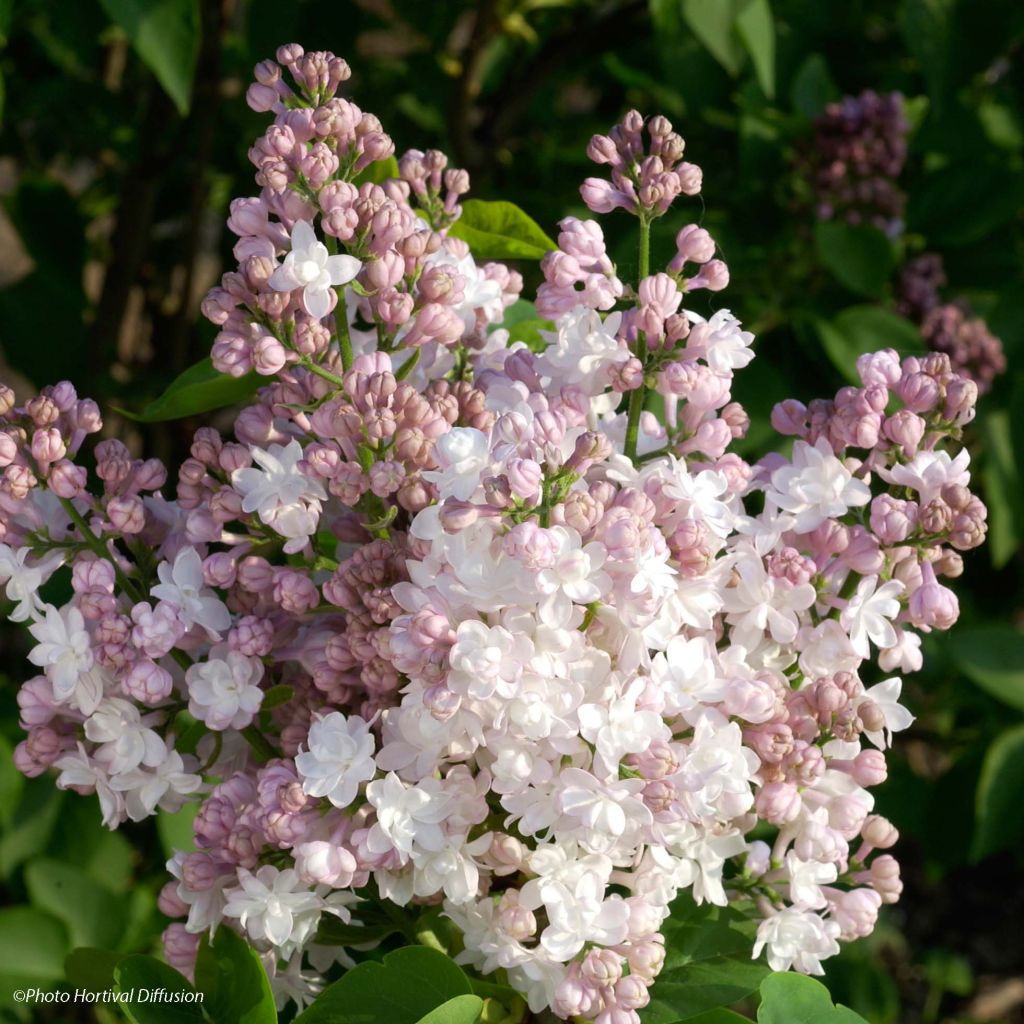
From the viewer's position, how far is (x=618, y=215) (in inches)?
62.5

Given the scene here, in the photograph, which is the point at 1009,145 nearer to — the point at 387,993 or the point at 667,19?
the point at 667,19

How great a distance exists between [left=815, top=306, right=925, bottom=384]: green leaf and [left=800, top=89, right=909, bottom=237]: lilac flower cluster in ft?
0.39

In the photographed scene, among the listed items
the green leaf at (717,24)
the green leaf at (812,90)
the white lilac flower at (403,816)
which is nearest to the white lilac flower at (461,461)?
the white lilac flower at (403,816)

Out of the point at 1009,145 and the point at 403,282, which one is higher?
the point at 403,282

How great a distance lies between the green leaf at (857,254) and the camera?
4.66ft

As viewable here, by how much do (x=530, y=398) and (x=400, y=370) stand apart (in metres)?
0.08

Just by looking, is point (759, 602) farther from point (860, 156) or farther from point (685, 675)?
point (860, 156)

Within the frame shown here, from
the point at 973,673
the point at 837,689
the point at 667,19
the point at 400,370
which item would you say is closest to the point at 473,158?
the point at 667,19

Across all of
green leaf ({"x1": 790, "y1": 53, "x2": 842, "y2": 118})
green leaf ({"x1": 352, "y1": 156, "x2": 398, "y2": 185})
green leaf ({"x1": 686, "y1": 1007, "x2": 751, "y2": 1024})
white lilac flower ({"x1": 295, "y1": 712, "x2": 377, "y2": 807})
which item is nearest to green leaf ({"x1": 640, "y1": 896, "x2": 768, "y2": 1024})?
green leaf ({"x1": 686, "y1": 1007, "x2": 751, "y2": 1024})

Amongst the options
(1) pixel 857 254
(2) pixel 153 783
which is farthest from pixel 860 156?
(2) pixel 153 783

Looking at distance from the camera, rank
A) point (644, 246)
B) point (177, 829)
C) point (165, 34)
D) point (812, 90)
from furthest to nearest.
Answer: point (812, 90) < point (177, 829) < point (165, 34) < point (644, 246)

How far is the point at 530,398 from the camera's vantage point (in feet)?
2.16

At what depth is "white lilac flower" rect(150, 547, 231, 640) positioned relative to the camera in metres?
0.67

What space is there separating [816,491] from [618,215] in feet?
3.16
